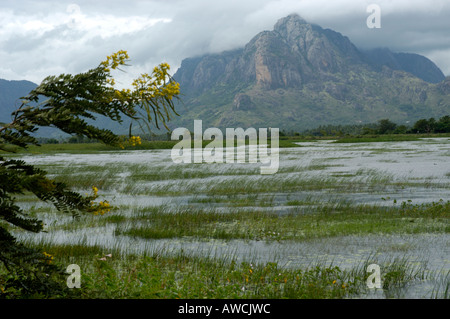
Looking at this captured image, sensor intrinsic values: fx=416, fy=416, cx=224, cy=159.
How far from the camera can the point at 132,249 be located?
1502 centimetres

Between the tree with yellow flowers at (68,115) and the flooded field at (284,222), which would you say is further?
the flooded field at (284,222)

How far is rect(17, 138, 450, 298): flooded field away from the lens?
13.8 meters

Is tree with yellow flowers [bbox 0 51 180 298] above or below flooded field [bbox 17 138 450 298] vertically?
above

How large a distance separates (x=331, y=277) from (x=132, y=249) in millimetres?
7263

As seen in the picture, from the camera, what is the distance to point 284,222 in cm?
1916

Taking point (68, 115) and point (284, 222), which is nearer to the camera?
point (68, 115)

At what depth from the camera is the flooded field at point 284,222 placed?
1383 centimetres

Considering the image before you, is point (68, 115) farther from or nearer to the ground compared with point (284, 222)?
farther from the ground

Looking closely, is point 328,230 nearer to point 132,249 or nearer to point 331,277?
point 331,277

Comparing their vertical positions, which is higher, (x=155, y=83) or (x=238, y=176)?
(x=155, y=83)

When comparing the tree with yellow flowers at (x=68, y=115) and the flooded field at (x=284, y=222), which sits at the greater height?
the tree with yellow flowers at (x=68, y=115)

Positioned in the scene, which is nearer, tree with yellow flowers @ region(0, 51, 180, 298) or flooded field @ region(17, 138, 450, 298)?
tree with yellow flowers @ region(0, 51, 180, 298)
